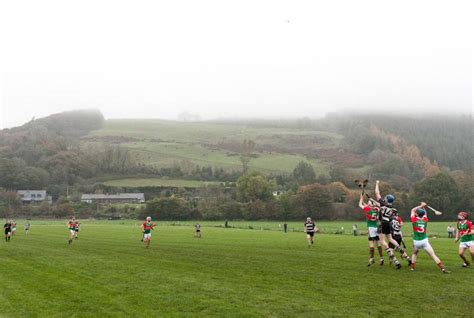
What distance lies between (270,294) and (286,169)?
556 ft

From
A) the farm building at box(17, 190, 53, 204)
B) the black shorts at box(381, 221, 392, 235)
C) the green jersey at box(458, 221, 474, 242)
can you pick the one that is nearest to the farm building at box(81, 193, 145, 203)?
the farm building at box(17, 190, 53, 204)

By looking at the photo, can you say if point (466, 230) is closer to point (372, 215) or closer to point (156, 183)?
point (372, 215)

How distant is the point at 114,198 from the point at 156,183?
580 inches

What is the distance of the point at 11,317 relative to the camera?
42.7ft

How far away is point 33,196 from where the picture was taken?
15612 cm

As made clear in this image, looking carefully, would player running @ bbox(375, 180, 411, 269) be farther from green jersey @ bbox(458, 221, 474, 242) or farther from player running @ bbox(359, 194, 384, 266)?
green jersey @ bbox(458, 221, 474, 242)

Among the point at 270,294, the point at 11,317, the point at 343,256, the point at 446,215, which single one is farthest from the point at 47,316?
the point at 446,215

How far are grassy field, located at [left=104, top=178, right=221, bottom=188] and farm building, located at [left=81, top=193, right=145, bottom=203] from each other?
7320 mm

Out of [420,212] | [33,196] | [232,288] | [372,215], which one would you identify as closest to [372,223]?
[372,215]

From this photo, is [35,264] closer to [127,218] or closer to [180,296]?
[180,296]

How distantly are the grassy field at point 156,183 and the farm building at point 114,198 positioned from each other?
7.32 m

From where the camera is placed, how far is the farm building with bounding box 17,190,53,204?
506 ft

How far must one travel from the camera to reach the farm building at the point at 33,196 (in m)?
154

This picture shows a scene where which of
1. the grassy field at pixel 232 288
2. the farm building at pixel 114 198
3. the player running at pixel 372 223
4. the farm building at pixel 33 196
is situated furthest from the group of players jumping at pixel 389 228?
the farm building at pixel 33 196
